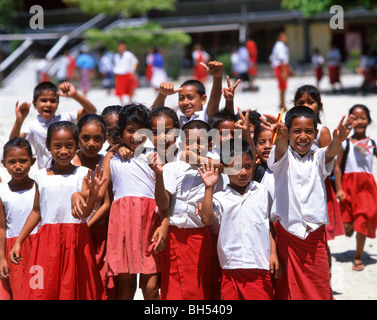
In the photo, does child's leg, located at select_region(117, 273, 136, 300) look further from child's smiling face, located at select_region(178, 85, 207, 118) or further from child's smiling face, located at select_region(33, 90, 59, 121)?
child's smiling face, located at select_region(33, 90, 59, 121)

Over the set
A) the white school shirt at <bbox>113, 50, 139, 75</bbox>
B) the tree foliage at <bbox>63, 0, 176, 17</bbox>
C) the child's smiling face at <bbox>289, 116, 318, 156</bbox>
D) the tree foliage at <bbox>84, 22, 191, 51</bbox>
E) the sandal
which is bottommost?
the sandal

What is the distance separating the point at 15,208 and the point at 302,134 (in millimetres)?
2021

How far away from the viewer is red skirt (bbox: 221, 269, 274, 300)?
356cm

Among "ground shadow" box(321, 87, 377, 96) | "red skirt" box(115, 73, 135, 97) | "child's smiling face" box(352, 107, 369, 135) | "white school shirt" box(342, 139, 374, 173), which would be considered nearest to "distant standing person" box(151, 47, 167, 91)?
"red skirt" box(115, 73, 135, 97)

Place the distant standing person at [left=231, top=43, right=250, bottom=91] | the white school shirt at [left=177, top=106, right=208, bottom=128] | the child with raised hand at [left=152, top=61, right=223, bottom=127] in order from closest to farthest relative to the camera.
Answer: the child with raised hand at [left=152, top=61, right=223, bottom=127] < the white school shirt at [left=177, top=106, right=208, bottom=128] < the distant standing person at [left=231, top=43, right=250, bottom=91]

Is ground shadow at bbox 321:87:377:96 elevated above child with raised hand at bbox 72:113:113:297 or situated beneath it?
elevated above

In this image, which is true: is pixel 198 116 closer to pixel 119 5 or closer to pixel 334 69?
pixel 334 69

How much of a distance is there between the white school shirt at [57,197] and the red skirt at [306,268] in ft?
4.52

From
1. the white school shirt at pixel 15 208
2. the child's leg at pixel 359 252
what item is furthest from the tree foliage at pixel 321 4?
the white school shirt at pixel 15 208

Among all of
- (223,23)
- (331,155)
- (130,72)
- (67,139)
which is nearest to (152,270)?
(67,139)

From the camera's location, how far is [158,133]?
4.07 metres

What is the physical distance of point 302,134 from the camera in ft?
12.3
